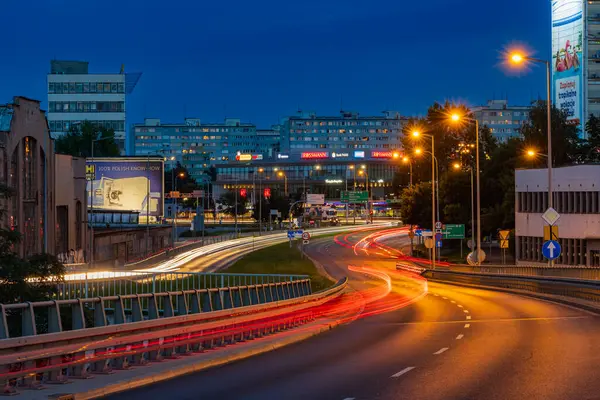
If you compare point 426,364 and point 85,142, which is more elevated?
point 85,142

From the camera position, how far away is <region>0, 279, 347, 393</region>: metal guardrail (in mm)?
14078

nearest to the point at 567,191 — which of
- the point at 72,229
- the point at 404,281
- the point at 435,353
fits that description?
the point at 404,281

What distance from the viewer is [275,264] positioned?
77.1m

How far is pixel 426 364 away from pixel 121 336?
590 centimetres

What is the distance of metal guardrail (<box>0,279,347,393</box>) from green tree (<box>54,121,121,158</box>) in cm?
11905

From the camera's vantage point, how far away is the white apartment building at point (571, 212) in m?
65.2

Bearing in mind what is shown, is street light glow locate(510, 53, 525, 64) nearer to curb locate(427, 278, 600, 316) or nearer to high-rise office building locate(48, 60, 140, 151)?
curb locate(427, 278, 600, 316)

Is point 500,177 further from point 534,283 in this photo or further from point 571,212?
point 534,283

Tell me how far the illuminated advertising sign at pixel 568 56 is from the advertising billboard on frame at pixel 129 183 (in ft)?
268

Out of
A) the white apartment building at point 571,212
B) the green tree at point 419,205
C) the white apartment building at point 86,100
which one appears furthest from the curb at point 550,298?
the white apartment building at point 86,100

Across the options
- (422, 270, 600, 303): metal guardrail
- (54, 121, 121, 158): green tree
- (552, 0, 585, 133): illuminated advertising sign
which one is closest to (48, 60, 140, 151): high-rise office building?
(54, 121, 121, 158): green tree

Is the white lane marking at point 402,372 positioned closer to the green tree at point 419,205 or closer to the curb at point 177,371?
Result: the curb at point 177,371

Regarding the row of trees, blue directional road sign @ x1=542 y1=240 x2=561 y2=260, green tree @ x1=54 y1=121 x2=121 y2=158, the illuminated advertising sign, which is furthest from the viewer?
the illuminated advertising sign

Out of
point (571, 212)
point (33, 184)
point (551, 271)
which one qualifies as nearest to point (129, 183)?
point (33, 184)
